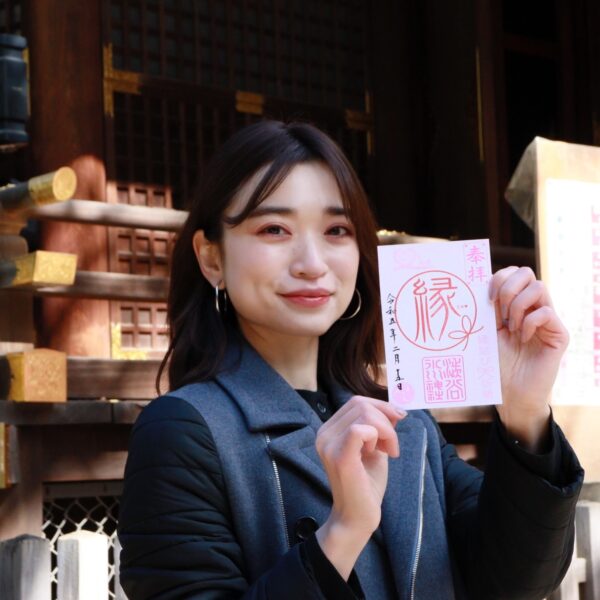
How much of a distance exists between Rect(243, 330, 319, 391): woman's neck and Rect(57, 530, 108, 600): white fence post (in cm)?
106

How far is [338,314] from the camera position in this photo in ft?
6.45

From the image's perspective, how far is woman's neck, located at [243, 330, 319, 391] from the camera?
6.72ft

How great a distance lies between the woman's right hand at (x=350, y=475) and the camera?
1.64 metres

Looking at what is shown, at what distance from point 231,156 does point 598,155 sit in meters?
2.60

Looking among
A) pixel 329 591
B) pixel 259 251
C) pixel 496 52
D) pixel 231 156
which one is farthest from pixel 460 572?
pixel 496 52

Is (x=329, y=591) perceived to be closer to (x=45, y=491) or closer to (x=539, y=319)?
(x=539, y=319)

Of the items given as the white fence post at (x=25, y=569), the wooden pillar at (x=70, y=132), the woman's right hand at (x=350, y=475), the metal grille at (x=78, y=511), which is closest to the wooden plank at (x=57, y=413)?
the metal grille at (x=78, y=511)

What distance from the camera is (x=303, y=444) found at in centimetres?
190

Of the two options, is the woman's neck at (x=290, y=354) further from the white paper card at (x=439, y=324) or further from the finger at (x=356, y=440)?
the finger at (x=356, y=440)

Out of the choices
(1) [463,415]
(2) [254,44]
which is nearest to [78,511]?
(1) [463,415]

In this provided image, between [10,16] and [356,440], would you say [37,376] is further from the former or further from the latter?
[356,440]

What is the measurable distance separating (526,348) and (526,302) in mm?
127

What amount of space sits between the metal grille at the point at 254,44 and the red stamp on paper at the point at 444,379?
513 cm

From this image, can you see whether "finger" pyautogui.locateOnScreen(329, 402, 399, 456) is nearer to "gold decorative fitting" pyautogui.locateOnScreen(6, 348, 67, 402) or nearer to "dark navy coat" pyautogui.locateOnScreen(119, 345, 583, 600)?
"dark navy coat" pyautogui.locateOnScreen(119, 345, 583, 600)
